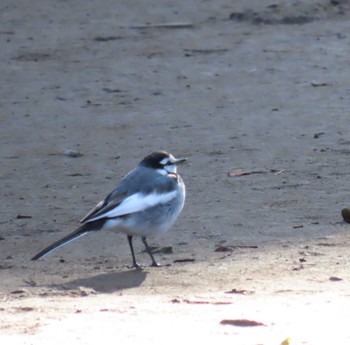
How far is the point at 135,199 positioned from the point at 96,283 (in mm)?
683

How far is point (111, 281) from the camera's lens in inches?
301

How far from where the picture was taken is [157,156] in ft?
27.2

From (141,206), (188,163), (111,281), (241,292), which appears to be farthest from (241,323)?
(188,163)

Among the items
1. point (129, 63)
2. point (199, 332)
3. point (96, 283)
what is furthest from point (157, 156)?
point (129, 63)

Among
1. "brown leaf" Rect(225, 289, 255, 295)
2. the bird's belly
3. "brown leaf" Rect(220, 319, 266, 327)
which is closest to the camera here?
"brown leaf" Rect(220, 319, 266, 327)

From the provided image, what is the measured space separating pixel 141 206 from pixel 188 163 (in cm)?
262

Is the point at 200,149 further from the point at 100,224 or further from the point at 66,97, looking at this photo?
the point at 100,224

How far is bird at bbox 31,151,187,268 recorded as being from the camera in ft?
25.7

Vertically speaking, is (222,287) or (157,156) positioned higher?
(157,156)

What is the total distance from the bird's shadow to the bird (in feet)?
0.73

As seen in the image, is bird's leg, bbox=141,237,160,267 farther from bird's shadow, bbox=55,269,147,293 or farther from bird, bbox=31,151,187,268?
bird's shadow, bbox=55,269,147,293

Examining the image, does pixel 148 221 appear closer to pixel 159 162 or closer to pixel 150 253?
pixel 150 253

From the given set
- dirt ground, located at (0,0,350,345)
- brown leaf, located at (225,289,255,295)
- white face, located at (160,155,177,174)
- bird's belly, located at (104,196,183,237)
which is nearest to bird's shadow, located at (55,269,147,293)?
dirt ground, located at (0,0,350,345)

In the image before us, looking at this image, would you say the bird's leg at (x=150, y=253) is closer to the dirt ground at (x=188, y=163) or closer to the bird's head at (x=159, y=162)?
the dirt ground at (x=188, y=163)
